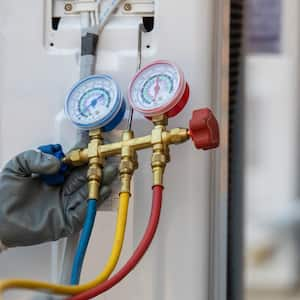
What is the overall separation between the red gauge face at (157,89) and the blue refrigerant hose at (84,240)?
0.13 m

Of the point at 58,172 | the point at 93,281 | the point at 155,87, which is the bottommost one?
Answer: the point at 93,281

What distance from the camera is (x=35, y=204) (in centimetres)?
74

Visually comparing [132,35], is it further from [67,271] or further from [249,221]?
[249,221]

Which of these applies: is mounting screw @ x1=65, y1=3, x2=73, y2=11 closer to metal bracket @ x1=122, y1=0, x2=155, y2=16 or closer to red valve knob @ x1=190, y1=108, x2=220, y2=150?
metal bracket @ x1=122, y1=0, x2=155, y2=16

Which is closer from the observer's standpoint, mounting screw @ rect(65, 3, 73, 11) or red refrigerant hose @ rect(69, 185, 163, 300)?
red refrigerant hose @ rect(69, 185, 163, 300)

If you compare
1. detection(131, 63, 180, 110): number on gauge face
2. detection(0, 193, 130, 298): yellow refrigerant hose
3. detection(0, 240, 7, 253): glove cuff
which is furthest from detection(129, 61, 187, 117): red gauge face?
detection(0, 240, 7, 253): glove cuff

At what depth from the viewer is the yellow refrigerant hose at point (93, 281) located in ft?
1.93

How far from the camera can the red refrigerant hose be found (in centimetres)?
64

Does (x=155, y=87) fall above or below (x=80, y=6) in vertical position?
below

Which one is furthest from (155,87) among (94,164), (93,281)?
(93,281)

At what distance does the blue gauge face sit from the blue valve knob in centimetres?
4

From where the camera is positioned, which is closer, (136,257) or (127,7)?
(136,257)

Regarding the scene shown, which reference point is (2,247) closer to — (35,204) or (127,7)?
(35,204)

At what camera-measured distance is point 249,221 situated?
40.6 inches
